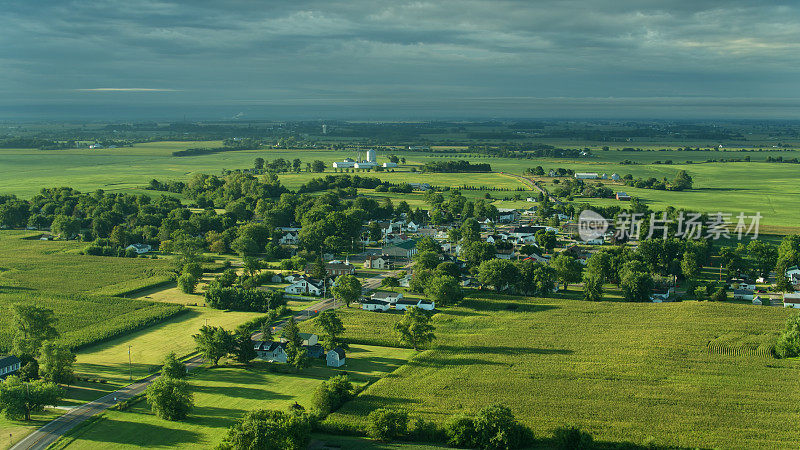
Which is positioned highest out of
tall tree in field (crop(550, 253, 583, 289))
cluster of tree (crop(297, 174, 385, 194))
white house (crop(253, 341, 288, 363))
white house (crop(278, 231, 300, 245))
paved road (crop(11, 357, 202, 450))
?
cluster of tree (crop(297, 174, 385, 194))

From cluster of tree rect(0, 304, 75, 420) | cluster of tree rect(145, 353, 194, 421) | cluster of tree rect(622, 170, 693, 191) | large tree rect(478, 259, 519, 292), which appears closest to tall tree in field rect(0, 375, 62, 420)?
A: cluster of tree rect(0, 304, 75, 420)

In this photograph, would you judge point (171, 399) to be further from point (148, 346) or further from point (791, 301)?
point (791, 301)

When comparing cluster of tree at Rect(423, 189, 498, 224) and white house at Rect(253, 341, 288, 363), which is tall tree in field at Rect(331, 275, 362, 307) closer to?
white house at Rect(253, 341, 288, 363)

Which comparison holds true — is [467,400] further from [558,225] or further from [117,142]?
[117,142]

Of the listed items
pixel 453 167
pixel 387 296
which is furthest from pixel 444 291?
pixel 453 167

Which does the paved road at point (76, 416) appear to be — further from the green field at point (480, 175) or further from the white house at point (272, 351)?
the green field at point (480, 175)

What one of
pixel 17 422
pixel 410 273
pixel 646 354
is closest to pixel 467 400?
pixel 646 354
